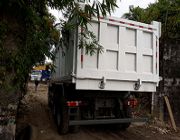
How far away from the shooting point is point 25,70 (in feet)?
19.0

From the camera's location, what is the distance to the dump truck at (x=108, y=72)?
676 cm

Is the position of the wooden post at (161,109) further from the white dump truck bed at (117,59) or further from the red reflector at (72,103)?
the red reflector at (72,103)

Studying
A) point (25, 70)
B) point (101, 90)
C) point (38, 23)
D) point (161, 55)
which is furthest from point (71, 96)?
point (161, 55)

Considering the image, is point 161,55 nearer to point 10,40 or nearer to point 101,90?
point 101,90

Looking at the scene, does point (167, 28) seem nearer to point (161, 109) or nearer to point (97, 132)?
point (161, 109)

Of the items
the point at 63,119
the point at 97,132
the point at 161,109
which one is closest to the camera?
the point at 63,119

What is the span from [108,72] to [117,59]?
0.42 meters

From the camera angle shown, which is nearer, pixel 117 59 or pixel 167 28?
pixel 117 59

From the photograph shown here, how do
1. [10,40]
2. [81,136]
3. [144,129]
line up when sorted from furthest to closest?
[144,129] < [81,136] < [10,40]

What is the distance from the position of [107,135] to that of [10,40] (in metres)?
3.87

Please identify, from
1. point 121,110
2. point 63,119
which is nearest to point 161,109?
point 121,110

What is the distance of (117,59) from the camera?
7.10m

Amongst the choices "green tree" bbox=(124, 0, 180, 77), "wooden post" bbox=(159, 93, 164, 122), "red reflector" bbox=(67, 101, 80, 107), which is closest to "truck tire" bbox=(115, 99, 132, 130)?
"red reflector" bbox=(67, 101, 80, 107)

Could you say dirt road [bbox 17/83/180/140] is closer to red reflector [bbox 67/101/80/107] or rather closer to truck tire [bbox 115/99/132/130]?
truck tire [bbox 115/99/132/130]
